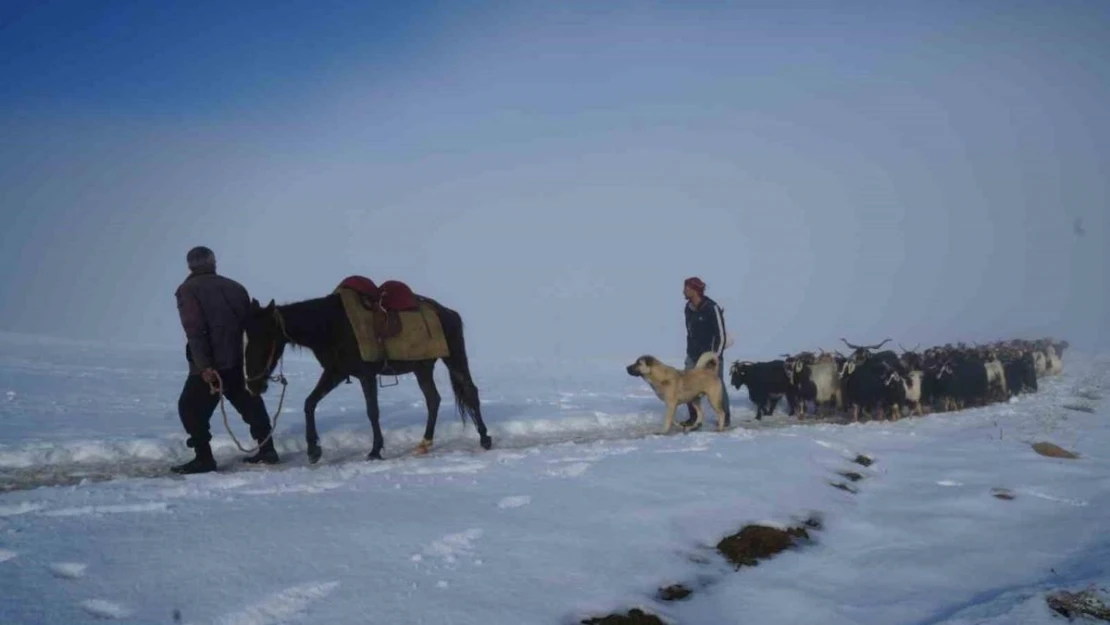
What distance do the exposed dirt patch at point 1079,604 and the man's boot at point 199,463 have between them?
6576 mm

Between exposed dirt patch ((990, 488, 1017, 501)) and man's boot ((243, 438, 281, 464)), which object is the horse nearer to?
man's boot ((243, 438, 281, 464))

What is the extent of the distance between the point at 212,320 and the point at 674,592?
529cm

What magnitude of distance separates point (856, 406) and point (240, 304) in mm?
10397

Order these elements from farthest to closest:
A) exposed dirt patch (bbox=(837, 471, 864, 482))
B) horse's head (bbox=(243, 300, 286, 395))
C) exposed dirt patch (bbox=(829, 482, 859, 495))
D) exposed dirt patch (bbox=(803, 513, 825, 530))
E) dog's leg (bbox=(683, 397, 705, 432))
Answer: dog's leg (bbox=(683, 397, 705, 432)), horse's head (bbox=(243, 300, 286, 395)), exposed dirt patch (bbox=(837, 471, 864, 482)), exposed dirt patch (bbox=(829, 482, 859, 495)), exposed dirt patch (bbox=(803, 513, 825, 530))

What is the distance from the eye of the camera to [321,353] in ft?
24.4

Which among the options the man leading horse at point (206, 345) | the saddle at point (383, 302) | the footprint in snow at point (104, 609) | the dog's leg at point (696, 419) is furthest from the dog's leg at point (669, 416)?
the footprint in snow at point (104, 609)

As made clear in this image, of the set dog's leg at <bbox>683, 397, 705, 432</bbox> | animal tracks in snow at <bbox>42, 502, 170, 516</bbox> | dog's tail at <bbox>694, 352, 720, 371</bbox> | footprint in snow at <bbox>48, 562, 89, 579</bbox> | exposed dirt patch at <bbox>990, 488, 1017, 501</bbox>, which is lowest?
exposed dirt patch at <bbox>990, 488, 1017, 501</bbox>

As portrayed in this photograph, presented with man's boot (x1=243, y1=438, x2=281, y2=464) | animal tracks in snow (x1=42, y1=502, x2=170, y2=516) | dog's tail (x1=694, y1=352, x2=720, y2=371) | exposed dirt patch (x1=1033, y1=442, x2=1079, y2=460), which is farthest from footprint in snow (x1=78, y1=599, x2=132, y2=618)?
dog's tail (x1=694, y1=352, x2=720, y2=371)

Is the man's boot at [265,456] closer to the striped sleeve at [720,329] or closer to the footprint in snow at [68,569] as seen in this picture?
the footprint in snow at [68,569]

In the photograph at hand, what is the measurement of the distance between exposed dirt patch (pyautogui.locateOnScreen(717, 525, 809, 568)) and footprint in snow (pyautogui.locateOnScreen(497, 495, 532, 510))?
1.31 m

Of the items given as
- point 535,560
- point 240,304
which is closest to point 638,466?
point 535,560

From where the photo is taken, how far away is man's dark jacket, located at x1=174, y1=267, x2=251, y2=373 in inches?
260

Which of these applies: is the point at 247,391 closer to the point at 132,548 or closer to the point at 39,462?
the point at 39,462

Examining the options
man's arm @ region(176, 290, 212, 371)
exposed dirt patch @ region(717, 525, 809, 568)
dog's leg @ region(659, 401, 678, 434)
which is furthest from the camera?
dog's leg @ region(659, 401, 678, 434)
